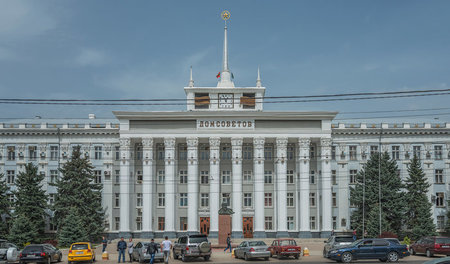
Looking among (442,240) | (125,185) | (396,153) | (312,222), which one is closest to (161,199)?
(125,185)

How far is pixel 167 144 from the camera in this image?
61250 mm

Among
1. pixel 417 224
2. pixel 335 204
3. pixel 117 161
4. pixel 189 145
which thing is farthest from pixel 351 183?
pixel 117 161

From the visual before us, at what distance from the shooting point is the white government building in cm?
6075

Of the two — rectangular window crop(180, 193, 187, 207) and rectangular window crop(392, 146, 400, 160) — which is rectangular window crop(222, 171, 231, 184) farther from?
rectangular window crop(392, 146, 400, 160)

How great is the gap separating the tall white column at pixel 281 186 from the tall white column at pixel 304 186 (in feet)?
6.05

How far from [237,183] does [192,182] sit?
5317mm

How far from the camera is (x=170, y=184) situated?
6106 centimetres

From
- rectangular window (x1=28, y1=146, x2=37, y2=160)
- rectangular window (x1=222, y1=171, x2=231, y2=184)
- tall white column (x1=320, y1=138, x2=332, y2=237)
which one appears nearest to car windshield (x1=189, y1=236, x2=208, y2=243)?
rectangular window (x1=222, y1=171, x2=231, y2=184)

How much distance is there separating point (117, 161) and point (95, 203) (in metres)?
8.55

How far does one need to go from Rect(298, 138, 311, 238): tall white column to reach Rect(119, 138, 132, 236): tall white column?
20344mm

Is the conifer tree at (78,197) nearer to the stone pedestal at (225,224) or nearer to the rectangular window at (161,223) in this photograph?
the rectangular window at (161,223)

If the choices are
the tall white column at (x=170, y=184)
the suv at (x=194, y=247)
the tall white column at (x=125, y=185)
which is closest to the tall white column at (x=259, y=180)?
the tall white column at (x=170, y=184)

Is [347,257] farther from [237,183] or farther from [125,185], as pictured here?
[125,185]

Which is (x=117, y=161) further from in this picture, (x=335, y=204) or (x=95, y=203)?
(x=335, y=204)
